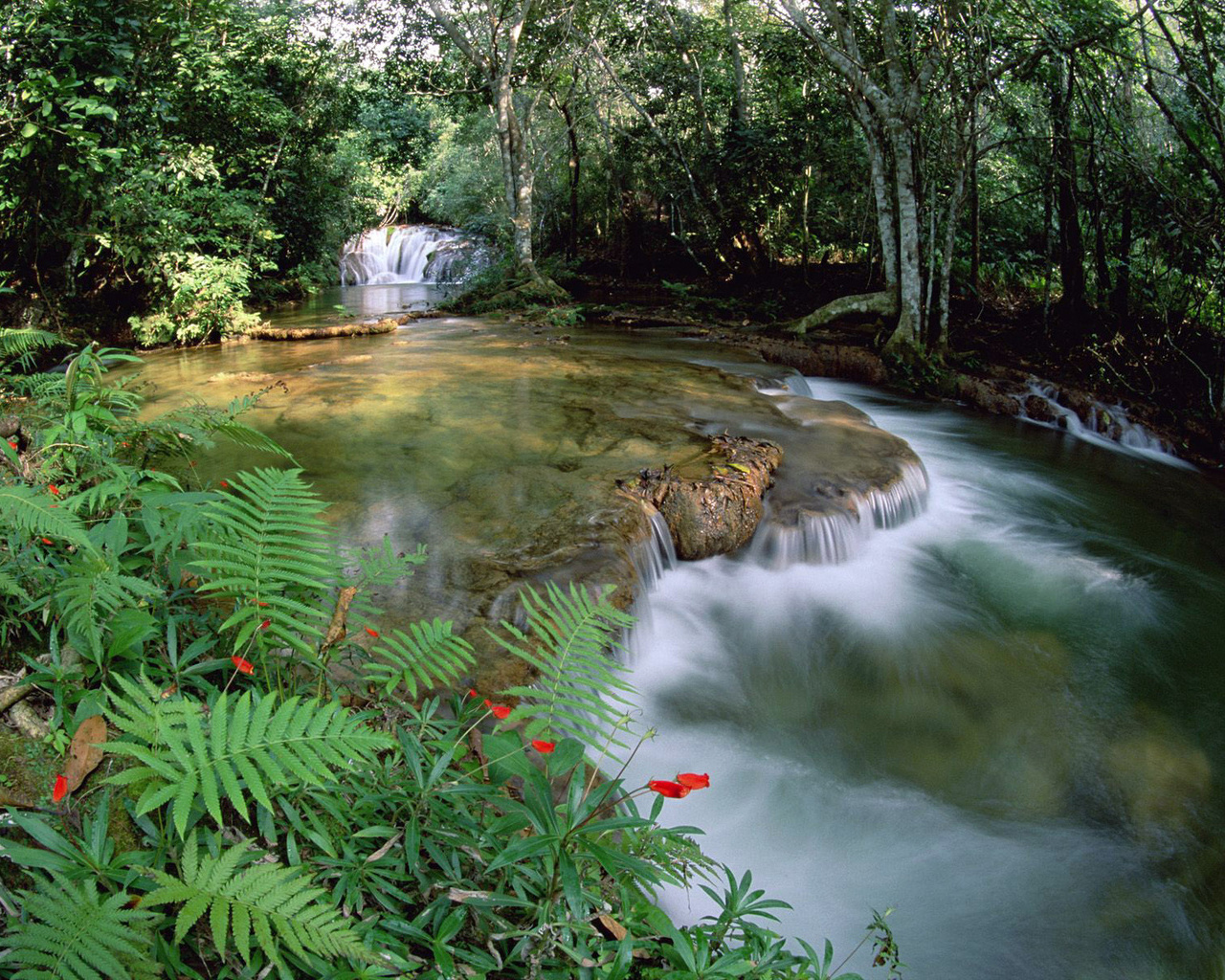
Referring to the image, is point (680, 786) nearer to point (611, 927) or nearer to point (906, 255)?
point (611, 927)

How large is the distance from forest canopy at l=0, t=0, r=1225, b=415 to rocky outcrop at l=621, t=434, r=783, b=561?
572 cm

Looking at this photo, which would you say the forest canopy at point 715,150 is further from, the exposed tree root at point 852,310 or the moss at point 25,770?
the moss at point 25,770

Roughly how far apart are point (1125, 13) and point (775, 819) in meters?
9.54

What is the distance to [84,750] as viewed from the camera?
1.80 meters

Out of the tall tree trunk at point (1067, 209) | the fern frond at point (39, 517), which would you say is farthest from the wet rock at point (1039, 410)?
the fern frond at point (39, 517)

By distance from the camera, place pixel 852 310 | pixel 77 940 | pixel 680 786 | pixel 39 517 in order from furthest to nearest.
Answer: pixel 852 310 < pixel 39 517 < pixel 680 786 < pixel 77 940

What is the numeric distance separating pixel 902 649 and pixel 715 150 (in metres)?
12.3

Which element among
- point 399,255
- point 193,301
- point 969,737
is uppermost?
point 399,255

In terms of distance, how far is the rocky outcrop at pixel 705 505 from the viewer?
4977mm

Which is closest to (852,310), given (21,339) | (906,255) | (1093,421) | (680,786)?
(906,255)

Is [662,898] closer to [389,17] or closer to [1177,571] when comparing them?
[1177,571]

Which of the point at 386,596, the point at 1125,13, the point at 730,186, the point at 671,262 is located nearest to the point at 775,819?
the point at 386,596

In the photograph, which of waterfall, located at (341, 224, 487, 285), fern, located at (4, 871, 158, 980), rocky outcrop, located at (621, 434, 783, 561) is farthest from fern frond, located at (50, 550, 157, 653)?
waterfall, located at (341, 224, 487, 285)

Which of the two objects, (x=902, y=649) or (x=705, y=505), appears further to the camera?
(x=705, y=505)
